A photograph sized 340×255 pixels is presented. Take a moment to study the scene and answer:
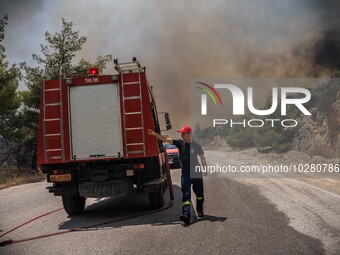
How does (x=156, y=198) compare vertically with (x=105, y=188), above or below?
below

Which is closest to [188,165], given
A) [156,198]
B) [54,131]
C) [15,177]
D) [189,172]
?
[189,172]

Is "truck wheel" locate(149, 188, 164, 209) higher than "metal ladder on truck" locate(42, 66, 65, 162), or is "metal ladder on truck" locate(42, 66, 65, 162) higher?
"metal ladder on truck" locate(42, 66, 65, 162)

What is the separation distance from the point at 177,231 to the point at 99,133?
286 centimetres

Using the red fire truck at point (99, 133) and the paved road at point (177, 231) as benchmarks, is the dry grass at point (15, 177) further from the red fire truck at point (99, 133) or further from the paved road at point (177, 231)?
the red fire truck at point (99, 133)

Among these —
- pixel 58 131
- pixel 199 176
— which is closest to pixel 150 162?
pixel 199 176

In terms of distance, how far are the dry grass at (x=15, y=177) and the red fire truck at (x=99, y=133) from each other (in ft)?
31.9

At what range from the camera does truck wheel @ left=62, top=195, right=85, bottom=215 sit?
9339 millimetres

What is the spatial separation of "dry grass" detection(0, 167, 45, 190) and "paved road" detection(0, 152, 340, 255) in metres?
7.82

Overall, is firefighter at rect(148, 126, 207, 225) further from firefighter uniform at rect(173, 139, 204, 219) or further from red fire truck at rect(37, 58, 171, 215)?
red fire truck at rect(37, 58, 171, 215)

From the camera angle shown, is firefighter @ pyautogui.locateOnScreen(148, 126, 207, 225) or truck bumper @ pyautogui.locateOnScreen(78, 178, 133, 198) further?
truck bumper @ pyautogui.locateOnScreen(78, 178, 133, 198)

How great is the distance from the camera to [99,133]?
28.5 ft

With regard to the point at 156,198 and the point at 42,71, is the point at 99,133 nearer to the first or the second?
the point at 156,198

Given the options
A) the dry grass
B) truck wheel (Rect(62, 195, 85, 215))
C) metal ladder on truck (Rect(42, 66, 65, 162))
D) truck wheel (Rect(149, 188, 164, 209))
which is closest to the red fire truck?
metal ladder on truck (Rect(42, 66, 65, 162))

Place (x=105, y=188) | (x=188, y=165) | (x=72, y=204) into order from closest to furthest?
(x=188, y=165), (x=105, y=188), (x=72, y=204)
